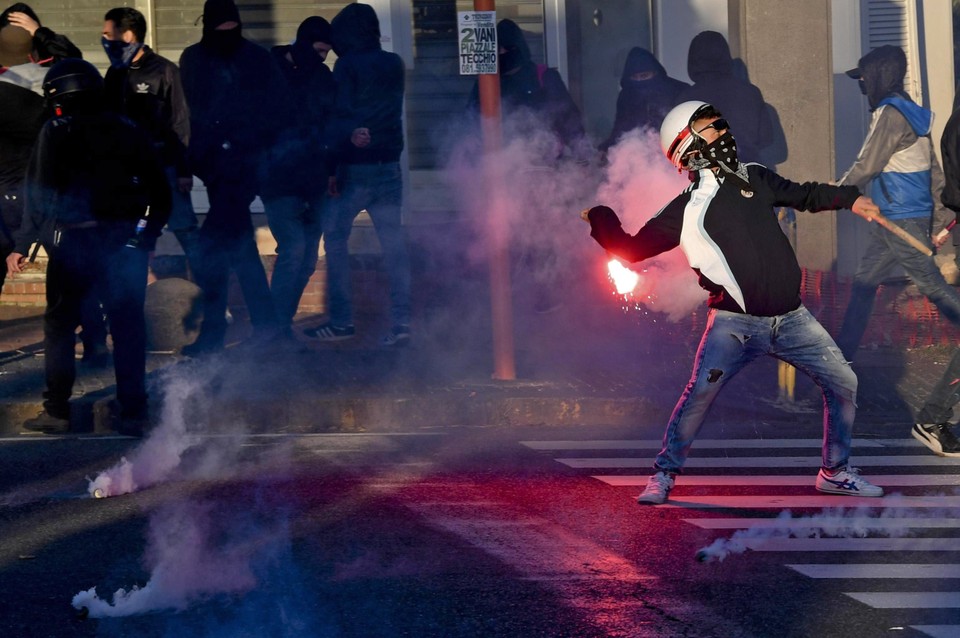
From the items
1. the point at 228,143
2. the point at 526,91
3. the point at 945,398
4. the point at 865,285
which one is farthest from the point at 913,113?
the point at 228,143

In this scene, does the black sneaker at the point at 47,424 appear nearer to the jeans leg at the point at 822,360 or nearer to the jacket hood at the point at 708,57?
the jeans leg at the point at 822,360

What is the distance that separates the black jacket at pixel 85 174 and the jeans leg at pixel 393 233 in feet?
8.79

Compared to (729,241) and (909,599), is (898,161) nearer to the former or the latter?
(729,241)

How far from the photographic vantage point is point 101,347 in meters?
10.2

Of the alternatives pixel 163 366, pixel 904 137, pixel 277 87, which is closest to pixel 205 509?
pixel 163 366

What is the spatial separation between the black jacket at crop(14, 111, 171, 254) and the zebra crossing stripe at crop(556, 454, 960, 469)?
9.67ft

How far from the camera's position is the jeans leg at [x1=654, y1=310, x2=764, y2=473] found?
6.51 m

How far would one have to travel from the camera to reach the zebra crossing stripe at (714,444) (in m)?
8.19

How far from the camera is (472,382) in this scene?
9.60 metres

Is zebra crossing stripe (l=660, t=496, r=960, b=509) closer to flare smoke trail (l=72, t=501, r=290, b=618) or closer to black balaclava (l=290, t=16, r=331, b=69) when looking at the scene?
flare smoke trail (l=72, t=501, r=290, b=618)

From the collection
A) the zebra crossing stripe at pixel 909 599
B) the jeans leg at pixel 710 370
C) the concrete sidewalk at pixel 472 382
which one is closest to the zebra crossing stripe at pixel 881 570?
the zebra crossing stripe at pixel 909 599

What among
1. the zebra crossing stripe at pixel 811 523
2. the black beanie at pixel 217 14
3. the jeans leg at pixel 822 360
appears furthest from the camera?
the black beanie at pixel 217 14

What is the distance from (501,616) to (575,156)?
22.4 ft

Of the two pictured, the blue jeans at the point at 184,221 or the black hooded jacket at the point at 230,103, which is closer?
the black hooded jacket at the point at 230,103
